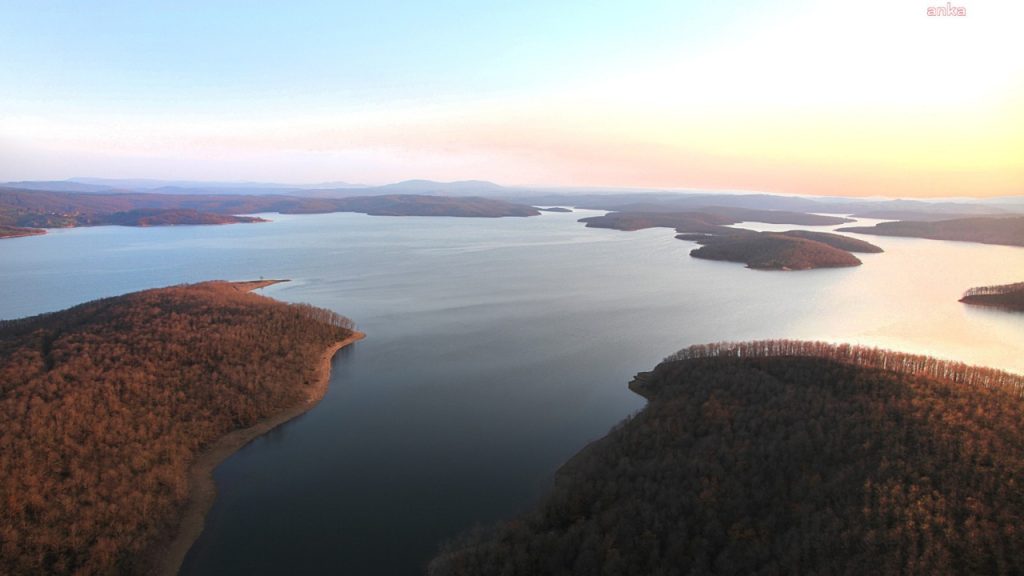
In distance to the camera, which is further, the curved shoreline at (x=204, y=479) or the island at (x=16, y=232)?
the island at (x=16, y=232)

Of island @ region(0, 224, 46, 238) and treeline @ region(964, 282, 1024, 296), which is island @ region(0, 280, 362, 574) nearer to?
treeline @ region(964, 282, 1024, 296)

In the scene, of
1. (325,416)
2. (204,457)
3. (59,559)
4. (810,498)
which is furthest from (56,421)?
(810,498)

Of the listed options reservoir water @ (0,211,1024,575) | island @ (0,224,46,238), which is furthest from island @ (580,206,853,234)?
island @ (0,224,46,238)

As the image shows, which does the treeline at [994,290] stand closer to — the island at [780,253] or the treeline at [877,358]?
the island at [780,253]

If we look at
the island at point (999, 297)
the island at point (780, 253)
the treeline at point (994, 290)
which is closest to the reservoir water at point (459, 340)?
the treeline at point (994, 290)

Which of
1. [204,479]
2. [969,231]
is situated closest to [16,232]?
[204,479]

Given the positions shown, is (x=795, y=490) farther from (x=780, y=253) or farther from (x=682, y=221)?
(x=682, y=221)
